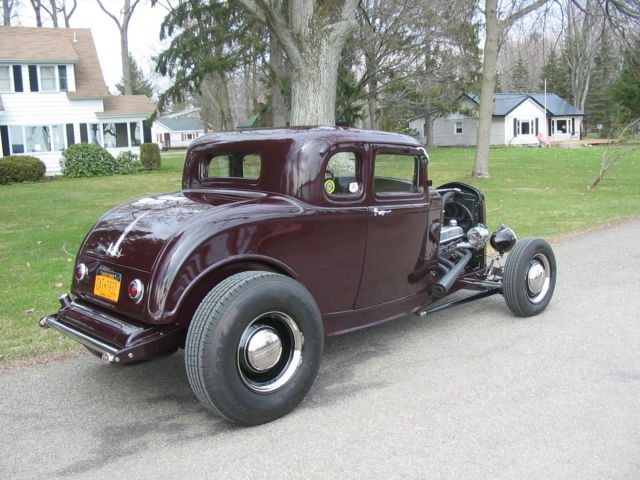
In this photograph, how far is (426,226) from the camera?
507 centimetres

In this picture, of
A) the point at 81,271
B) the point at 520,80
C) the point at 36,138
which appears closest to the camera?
the point at 81,271

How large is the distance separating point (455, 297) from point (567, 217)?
A: 6.59 meters

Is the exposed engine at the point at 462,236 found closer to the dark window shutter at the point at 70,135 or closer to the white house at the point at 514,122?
the dark window shutter at the point at 70,135

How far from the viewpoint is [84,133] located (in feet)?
94.3

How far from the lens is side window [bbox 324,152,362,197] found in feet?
14.1

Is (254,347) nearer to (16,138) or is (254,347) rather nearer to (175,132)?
(16,138)

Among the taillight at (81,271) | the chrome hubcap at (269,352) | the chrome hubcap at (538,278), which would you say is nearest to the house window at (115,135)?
the taillight at (81,271)

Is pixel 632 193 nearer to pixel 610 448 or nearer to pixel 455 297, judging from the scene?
pixel 455 297

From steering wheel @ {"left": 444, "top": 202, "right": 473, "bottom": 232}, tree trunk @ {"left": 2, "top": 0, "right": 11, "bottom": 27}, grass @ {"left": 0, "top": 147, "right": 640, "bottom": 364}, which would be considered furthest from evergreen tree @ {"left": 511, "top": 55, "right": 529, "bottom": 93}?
steering wheel @ {"left": 444, "top": 202, "right": 473, "bottom": 232}

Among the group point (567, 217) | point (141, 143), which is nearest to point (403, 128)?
point (141, 143)

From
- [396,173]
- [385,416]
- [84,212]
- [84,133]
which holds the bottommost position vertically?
[385,416]

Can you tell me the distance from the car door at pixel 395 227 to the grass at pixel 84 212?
268cm

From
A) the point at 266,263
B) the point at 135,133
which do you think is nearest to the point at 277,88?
the point at 135,133

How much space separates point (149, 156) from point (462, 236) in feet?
78.5
